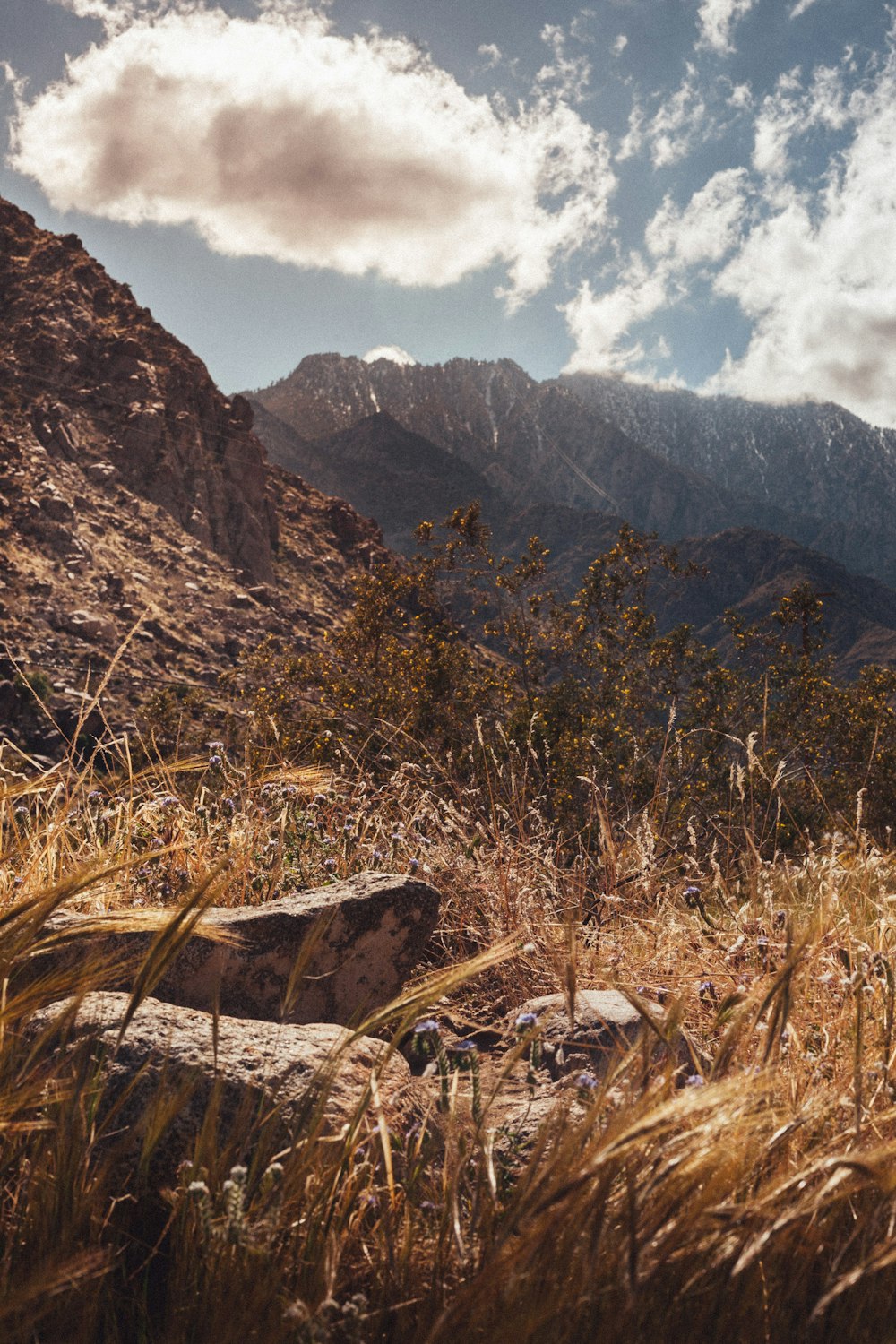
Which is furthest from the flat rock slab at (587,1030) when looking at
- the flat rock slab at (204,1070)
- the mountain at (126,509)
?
the mountain at (126,509)

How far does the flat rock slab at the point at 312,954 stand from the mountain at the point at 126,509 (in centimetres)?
4513

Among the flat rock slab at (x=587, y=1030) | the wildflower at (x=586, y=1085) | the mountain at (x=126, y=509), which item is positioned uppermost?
the mountain at (x=126, y=509)

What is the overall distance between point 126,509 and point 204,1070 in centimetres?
7961

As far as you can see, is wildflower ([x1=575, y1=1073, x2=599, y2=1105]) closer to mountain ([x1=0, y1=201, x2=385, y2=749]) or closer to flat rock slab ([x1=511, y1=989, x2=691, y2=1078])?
flat rock slab ([x1=511, y1=989, x2=691, y2=1078])

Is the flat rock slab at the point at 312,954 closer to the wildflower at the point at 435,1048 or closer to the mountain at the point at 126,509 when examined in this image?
the wildflower at the point at 435,1048

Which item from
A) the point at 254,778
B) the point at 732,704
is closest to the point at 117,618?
the point at 732,704

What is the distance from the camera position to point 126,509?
242 ft

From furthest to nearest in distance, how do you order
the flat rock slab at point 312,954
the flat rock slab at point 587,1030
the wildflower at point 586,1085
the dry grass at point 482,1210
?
the flat rock slab at point 312,954, the flat rock slab at point 587,1030, the wildflower at point 586,1085, the dry grass at point 482,1210

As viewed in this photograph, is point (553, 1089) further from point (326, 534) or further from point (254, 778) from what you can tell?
point (326, 534)

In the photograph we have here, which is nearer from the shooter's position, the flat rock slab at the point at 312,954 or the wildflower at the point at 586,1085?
the wildflower at the point at 586,1085

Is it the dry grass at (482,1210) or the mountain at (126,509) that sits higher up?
the mountain at (126,509)

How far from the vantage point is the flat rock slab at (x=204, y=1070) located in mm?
1307

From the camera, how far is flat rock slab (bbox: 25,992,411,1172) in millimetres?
1307

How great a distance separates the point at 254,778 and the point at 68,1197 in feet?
8.91
